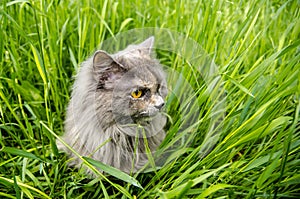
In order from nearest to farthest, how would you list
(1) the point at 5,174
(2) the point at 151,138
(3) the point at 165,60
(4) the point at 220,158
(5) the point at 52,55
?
(4) the point at 220,158 → (1) the point at 5,174 → (2) the point at 151,138 → (5) the point at 52,55 → (3) the point at 165,60

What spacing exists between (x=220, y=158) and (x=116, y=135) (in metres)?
0.41

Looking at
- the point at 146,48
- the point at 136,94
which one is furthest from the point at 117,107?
the point at 146,48

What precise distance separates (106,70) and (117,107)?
14 centimetres

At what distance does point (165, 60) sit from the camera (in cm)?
195

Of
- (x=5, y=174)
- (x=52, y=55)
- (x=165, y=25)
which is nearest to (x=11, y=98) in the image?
(x=52, y=55)

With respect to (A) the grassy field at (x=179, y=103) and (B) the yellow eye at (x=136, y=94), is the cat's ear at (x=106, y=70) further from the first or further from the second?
(A) the grassy field at (x=179, y=103)

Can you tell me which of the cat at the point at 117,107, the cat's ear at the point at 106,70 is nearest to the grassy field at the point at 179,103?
the cat at the point at 117,107

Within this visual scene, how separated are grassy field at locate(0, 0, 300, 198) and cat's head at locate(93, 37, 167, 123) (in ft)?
0.42

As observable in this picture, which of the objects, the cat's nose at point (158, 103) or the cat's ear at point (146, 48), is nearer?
the cat's nose at point (158, 103)

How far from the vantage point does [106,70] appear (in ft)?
4.51

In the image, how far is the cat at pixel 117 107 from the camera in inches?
53.8


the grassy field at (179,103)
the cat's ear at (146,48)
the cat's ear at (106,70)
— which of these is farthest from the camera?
the cat's ear at (146,48)

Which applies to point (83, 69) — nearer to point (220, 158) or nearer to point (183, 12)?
point (220, 158)

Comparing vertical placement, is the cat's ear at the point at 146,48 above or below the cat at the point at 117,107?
above
